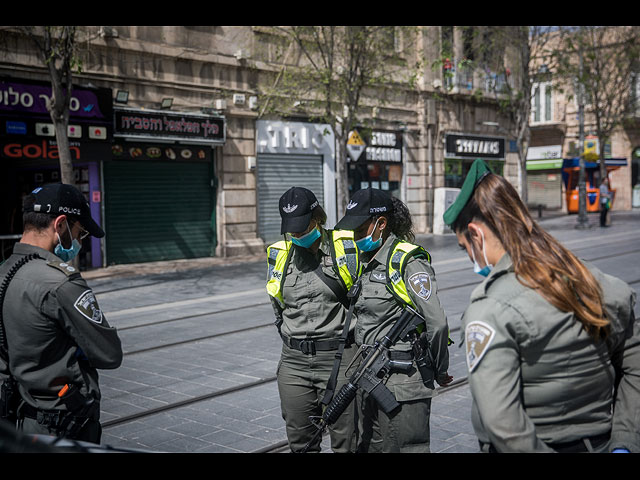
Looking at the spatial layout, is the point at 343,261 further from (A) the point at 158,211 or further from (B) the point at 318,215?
(A) the point at 158,211

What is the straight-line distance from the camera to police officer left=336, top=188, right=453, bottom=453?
11.9 ft

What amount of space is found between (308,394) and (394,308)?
768 mm

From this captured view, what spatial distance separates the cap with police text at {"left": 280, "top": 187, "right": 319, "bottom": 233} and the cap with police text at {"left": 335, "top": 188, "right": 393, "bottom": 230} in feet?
0.78

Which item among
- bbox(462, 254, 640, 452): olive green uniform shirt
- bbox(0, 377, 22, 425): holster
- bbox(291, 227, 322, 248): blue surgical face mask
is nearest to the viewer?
bbox(462, 254, 640, 452): olive green uniform shirt

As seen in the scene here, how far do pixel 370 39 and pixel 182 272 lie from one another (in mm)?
7531

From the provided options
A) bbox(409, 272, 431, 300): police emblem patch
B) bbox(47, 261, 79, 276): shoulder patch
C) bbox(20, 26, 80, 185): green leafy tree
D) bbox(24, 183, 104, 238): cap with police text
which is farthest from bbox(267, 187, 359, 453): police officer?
bbox(20, 26, 80, 185): green leafy tree

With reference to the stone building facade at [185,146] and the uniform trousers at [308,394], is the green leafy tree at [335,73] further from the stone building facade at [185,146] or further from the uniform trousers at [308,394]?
the uniform trousers at [308,394]

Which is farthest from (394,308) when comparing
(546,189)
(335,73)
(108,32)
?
(546,189)

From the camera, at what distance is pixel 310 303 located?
13.4ft

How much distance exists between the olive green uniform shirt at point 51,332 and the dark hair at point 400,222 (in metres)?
1.72

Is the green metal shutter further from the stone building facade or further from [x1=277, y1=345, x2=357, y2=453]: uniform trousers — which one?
[x1=277, y1=345, x2=357, y2=453]: uniform trousers

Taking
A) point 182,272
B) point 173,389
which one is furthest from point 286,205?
point 182,272

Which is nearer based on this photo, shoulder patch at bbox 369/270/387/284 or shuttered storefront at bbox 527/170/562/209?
shoulder patch at bbox 369/270/387/284

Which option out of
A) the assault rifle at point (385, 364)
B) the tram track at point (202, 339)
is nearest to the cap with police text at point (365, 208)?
the assault rifle at point (385, 364)
